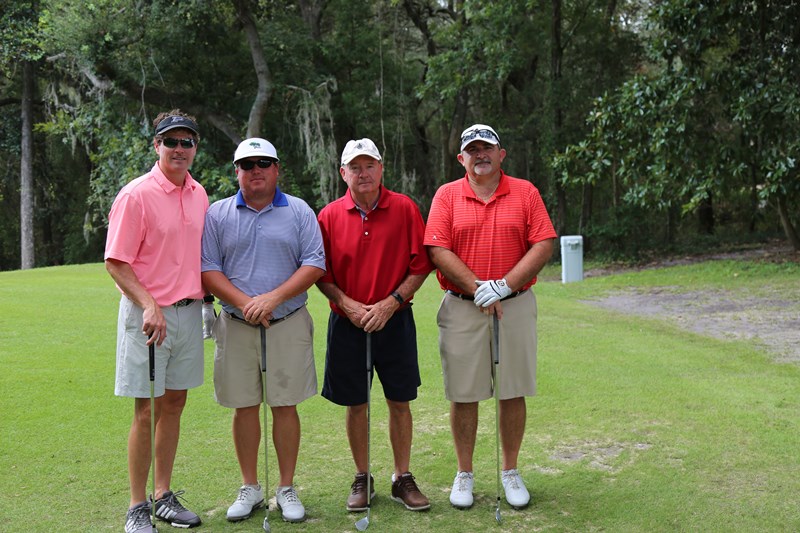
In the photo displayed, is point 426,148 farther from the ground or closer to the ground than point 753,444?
farther from the ground

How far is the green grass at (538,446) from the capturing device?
4055 mm

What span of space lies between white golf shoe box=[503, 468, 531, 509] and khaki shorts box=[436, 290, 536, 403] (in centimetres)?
41

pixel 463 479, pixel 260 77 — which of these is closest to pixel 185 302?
pixel 463 479

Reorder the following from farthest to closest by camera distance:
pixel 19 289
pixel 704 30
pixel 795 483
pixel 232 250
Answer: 1. pixel 704 30
2. pixel 19 289
3. pixel 795 483
4. pixel 232 250

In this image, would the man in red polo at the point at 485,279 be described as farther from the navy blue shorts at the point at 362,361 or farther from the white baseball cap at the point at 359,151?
the white baseball cap at the point at 359,151

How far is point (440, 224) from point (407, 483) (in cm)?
137

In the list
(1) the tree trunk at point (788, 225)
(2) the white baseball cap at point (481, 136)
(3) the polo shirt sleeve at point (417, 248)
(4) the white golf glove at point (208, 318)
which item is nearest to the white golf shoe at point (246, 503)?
(4) the white golf glove at point (208, 318)

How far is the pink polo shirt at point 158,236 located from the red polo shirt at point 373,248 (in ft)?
2.23

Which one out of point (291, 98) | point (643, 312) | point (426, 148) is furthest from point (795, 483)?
point (426, 148)

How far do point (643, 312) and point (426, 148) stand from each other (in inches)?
656

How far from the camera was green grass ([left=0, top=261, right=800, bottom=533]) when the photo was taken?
405cm

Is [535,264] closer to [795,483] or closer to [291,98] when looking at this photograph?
[795,483]

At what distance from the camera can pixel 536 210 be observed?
4242 millimetres

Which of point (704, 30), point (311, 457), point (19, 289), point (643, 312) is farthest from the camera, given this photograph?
point (704, 30)
